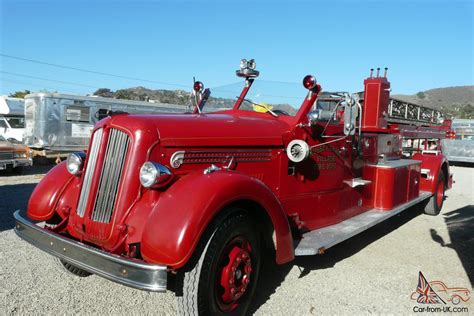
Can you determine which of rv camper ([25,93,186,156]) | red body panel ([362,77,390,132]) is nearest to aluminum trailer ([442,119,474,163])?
red body panel ([362,77,390,132])

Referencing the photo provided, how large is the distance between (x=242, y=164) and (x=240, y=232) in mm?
740

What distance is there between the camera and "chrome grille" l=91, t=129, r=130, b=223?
3.13 m

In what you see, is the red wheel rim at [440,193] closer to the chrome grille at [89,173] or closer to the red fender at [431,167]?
the red fender at [431,167]

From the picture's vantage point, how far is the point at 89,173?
10.9 ft

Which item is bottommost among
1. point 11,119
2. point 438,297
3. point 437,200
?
point 438,297

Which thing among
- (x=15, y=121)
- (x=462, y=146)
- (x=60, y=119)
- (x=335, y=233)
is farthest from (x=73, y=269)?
(x=462, y=146)

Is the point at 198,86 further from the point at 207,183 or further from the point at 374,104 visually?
the point at 374,104

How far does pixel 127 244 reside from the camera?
2.99 m

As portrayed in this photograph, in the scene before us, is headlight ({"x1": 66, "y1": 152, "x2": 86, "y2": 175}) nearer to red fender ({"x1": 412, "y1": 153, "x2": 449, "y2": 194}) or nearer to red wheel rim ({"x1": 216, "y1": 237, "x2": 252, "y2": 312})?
red wheel rim ({"x1": 216, "y1": 237, "x2": 252, "y2": 312})

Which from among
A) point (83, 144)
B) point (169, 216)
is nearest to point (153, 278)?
point (169, 216)

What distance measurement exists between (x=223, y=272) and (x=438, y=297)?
225 centimetres

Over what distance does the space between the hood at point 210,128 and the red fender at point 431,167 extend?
407cm

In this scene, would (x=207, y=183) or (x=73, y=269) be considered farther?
(x=73, y=269)

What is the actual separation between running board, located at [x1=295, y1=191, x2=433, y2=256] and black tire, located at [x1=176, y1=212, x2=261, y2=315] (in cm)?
53
